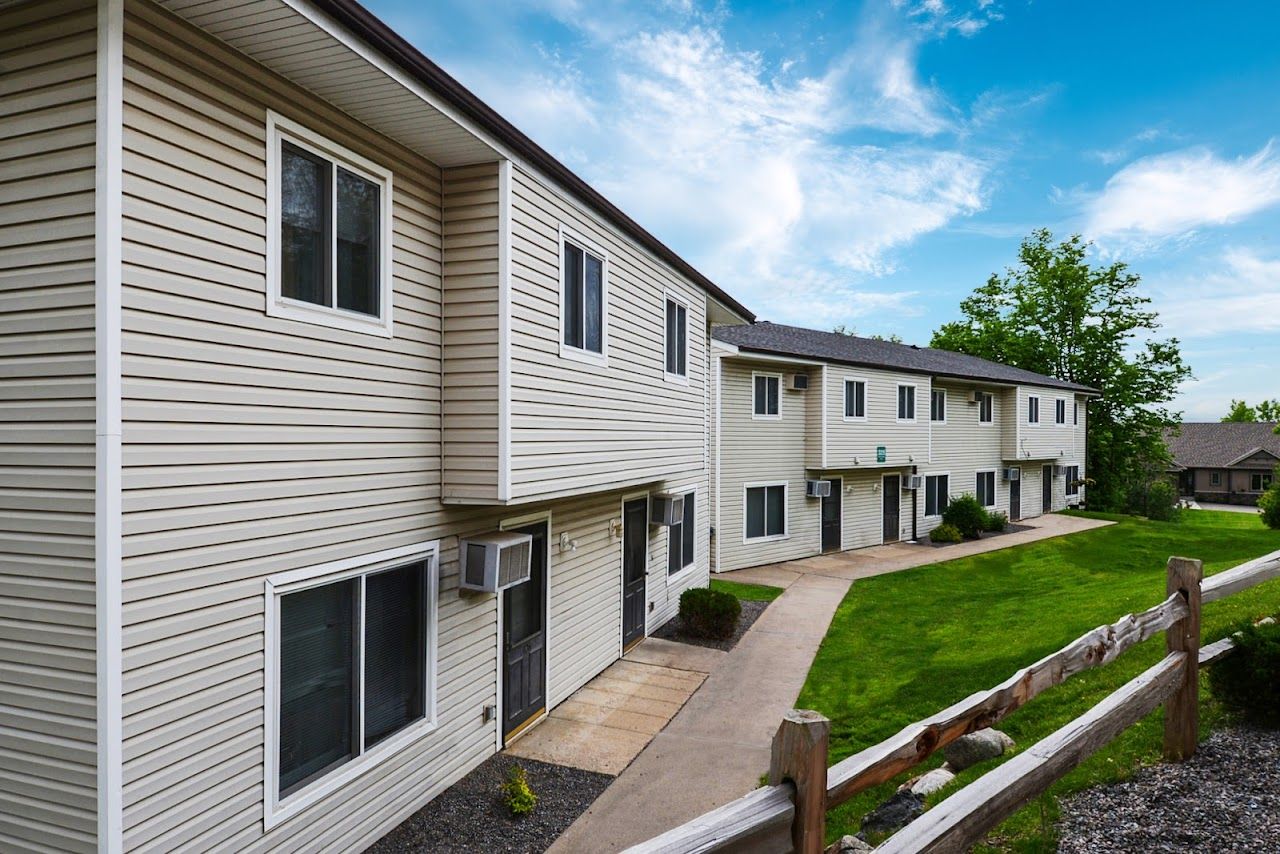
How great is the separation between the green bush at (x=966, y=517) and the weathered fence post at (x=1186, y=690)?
19.4m

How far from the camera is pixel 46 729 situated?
12.3 feet

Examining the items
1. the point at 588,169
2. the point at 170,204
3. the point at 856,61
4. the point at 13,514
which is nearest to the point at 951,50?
the point at 856,61

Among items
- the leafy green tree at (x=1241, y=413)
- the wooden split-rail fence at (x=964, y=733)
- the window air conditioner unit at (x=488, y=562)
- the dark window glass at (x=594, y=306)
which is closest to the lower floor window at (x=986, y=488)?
the dark window glass at (x=594, y=306)

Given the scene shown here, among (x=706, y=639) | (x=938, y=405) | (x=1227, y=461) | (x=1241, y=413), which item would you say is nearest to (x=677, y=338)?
(x=706, y=639)

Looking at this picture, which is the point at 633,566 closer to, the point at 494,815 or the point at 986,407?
the point at 494,815

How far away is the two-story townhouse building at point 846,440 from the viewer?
58.8ft

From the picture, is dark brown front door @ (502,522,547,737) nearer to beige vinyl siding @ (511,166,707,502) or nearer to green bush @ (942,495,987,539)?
beige vinyl siding @ (511,166,707,502)

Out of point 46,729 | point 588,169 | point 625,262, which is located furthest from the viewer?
point 588,169

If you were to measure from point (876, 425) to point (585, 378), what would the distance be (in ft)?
49.6

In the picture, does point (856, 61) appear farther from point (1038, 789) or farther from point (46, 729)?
point (46, 729)

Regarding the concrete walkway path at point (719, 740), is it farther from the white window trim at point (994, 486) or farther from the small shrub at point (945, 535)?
Result: the white window trim at point (994, 486)

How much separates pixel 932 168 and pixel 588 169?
15.3 m

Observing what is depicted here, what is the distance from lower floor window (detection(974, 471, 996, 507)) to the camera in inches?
1029

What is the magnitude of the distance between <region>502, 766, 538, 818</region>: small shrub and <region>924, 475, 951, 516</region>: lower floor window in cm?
2032
